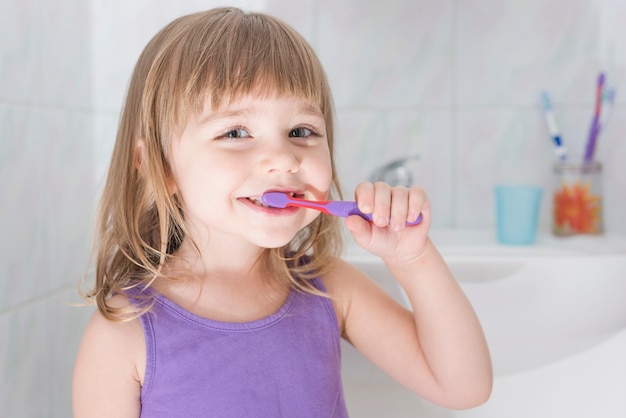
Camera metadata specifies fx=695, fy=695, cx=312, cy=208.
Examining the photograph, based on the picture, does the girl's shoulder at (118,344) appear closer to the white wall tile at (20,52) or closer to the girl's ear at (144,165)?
the girl's ear at (144,165)

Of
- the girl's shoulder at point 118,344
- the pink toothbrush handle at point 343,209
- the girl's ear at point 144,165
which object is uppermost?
the girl's ear at point 144,165

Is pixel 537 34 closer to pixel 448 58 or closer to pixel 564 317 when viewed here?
pixel 448 58

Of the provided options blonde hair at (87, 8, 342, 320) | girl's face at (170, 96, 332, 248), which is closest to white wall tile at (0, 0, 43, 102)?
blonde hair at (87, 8, 342, 320)

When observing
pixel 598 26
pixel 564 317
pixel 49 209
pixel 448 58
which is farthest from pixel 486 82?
pixel 49 209

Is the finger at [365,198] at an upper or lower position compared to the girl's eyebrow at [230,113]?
lower

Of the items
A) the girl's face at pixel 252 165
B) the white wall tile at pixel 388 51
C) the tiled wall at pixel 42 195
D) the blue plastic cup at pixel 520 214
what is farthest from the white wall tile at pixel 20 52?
the blue plastic cup at pixel 520 214

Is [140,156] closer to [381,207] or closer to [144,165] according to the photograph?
[144,165]

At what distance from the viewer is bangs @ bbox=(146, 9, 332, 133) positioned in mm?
706

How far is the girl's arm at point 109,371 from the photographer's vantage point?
0.72 meters

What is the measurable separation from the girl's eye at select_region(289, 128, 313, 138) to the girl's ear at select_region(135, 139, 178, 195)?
0.14 meters

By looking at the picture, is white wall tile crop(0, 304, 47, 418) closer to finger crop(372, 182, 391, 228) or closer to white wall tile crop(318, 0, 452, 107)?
finger crop(372, 182, 391, 228)

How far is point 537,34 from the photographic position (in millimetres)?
1232

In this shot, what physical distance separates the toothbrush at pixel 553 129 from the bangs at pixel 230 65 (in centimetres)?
61

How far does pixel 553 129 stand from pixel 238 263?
2.20 ft
